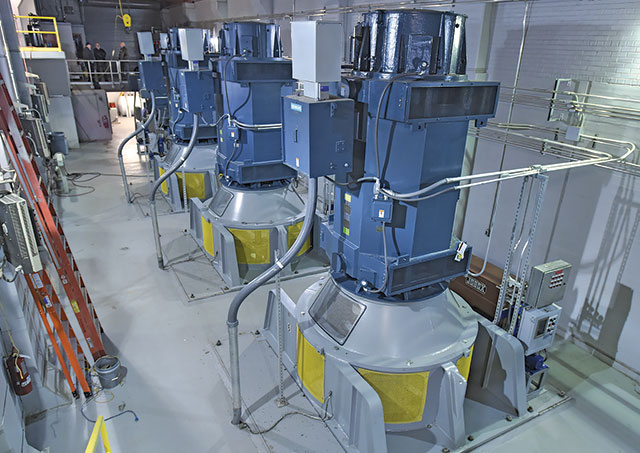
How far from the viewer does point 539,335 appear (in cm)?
418

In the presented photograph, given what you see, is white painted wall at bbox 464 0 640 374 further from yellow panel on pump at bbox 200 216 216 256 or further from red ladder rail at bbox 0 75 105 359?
red ladder rail at bbox 0 75 105 359

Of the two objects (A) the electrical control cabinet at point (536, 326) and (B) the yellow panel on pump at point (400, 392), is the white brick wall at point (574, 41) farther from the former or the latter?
(B) the yellow panel on pump at point (400, 392)

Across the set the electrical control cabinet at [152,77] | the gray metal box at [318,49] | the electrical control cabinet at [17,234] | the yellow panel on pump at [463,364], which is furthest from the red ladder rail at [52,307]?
the electrical control cabinet at [152,77]

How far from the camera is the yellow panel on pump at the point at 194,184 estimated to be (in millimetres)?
9188

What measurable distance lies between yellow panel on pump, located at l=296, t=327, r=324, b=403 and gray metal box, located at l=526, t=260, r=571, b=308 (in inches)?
80.8

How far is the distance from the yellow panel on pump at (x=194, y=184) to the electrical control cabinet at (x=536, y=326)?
6.92 m

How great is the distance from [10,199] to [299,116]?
2.39 metres

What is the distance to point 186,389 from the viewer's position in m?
4.54

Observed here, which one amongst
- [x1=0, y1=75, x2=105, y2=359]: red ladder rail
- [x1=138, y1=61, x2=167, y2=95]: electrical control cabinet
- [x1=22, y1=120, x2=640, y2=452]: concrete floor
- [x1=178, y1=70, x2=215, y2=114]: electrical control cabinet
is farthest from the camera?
[x1=138, y1=61, x2=167, y2=95]: electrical control cabinet

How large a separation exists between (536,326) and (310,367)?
2133mm

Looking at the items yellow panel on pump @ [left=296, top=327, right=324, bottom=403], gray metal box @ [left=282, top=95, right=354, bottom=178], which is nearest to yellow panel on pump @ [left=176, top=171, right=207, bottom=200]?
yellow panel on pump @ [left=296, top=327, right=324, bottom=403]

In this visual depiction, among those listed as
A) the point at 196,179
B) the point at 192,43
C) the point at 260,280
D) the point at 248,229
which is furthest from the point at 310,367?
the point at 196,179

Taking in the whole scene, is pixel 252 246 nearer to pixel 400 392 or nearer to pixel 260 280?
pixel 260 280

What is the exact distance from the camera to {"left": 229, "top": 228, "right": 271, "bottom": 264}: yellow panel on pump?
6570 millimetres
